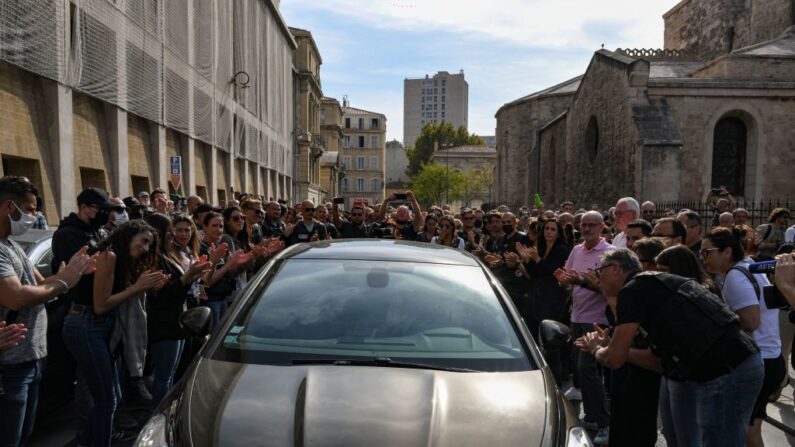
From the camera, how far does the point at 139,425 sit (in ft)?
16.1

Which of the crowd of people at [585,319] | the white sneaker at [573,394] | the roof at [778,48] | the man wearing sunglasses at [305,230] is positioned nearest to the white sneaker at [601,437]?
the crowd of people at [585,319]

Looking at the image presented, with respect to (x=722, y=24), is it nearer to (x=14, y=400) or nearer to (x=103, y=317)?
(x=103, y=317)

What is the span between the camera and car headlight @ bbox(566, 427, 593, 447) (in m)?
2.52

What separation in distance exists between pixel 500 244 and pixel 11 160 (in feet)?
34.1

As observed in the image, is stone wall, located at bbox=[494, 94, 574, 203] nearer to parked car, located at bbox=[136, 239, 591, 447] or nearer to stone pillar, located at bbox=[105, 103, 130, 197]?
stone pillar, located at bbox=[105, 103, 130, 197]

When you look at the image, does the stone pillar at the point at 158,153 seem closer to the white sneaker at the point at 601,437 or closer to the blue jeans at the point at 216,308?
the blue jeans at the point at 216,308

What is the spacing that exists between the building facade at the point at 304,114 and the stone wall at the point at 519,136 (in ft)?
55.3

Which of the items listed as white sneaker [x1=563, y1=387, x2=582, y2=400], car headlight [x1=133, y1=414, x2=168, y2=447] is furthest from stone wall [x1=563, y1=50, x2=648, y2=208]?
car headlight [x1=133, y1=414, x2=168, y2=447]

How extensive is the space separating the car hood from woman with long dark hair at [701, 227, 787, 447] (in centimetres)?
180

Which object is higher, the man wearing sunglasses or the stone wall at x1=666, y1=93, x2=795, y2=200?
the stone wall at x1=666, y1=93, x2=795, y2=200

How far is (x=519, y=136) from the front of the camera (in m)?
46.6

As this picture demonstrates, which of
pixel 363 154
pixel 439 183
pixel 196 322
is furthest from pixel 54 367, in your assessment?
pixel 363 154

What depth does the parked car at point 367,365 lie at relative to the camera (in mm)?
2375

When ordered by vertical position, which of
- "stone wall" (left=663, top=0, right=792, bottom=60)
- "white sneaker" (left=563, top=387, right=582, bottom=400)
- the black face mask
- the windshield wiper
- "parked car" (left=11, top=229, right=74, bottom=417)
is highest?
"stone wall" (left=663, top=0, right=792, bottom=60)
